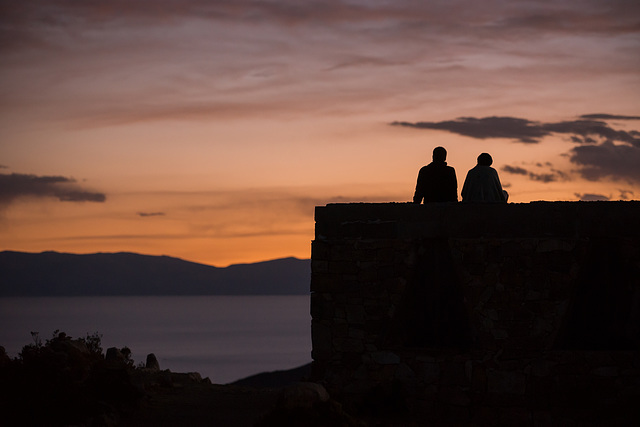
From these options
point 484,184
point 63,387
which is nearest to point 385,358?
→ point 484,184

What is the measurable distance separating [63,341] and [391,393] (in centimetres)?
740

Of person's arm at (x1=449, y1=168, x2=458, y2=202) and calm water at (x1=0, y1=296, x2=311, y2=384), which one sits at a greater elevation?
person's arm at (x1=449, y1=168, x2=458, y2=202)

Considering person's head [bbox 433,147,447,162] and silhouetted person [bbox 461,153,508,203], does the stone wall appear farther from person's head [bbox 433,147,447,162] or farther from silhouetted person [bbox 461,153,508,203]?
person's head [bbox 433,147,447,162]

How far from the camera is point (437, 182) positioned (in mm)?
17500

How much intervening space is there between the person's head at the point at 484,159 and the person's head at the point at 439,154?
689 mm

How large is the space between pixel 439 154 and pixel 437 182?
1.81 feet

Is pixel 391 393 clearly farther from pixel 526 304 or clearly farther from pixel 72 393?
pixel 72 393

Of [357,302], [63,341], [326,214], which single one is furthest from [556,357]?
[63,341]

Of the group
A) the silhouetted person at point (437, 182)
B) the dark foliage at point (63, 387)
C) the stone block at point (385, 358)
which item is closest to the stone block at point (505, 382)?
the stone block at point (385, 358)

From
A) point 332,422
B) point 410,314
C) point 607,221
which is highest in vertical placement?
point 607,221

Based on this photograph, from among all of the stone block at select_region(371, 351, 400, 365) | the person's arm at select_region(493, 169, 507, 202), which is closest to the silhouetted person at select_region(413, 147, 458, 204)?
the person's arm at select_region(493, 169, 507, 202)

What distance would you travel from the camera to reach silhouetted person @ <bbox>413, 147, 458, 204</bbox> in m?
17.5

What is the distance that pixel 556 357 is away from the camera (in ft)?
53.8

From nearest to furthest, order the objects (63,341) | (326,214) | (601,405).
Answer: (601,405), (326,214), (63,341)
